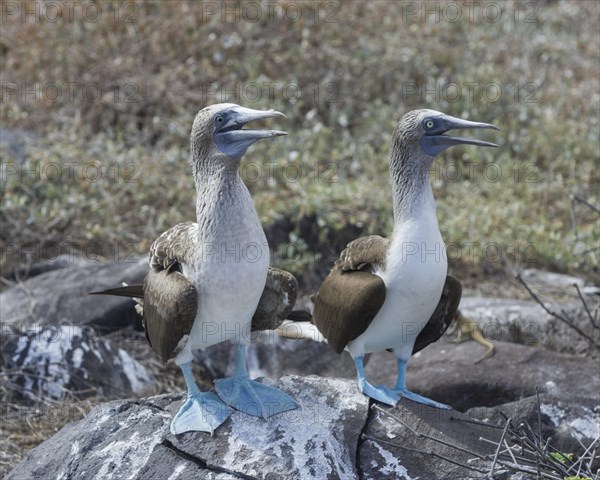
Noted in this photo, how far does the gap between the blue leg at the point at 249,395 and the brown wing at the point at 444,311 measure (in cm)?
74

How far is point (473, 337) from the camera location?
5.77 meters

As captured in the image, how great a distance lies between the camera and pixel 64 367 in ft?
18.5

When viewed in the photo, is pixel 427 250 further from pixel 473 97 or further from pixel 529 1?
pixel 529 1

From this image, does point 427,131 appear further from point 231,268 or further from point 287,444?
point 287,444

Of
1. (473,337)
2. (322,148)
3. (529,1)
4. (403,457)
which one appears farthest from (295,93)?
(403,457)

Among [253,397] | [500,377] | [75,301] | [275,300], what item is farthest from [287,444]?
[75,301]

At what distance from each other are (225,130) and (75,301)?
271 centimetres

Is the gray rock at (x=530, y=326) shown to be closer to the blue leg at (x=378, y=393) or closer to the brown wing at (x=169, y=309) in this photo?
the blue leg at (x=378, y=393)

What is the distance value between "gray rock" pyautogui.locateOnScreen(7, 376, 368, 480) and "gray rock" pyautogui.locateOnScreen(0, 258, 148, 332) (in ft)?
6.46

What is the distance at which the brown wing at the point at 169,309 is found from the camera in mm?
3705

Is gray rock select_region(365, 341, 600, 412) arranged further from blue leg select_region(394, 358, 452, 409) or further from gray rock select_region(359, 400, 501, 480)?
gray rock select_region(359, 400, 501, 480)

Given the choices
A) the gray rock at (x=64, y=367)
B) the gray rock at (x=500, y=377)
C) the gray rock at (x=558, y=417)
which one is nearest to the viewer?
the gray rock at (x=558, y=417)

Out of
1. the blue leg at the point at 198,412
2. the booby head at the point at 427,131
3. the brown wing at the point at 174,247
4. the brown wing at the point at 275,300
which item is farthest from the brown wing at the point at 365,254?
the blue leg at the point at 198,412

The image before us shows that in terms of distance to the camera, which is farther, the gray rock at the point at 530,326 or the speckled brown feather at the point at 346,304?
the gray rock at the point at 530,326
